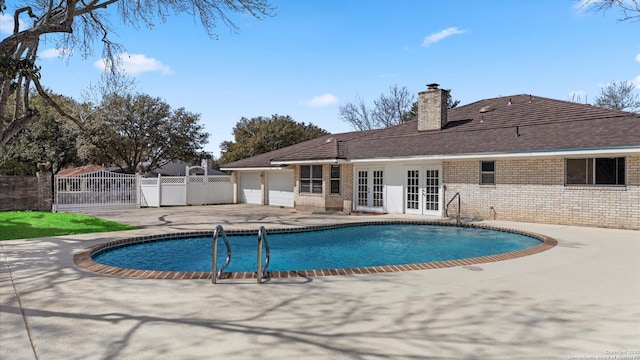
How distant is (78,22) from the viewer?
15.1m

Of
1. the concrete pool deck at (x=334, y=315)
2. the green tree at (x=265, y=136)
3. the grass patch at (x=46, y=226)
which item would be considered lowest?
the concrete pool deck at (x=334, y=315)

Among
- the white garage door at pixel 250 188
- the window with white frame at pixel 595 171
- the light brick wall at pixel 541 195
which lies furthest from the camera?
the white garage door at pixel 250 188

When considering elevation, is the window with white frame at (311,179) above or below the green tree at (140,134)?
below

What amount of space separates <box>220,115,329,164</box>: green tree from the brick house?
65.0ft

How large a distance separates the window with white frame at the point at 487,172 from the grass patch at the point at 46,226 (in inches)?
494

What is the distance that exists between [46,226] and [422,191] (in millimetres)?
13595

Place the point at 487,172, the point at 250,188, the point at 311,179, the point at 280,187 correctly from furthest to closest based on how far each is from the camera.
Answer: the point at 250,188, the point at 280,187, the point at 311,179, the point at 487,172

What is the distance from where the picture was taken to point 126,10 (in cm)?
1384

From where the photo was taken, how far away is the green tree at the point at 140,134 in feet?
93.9

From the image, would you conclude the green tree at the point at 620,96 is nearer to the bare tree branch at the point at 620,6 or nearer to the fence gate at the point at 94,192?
the bare tree branch at the point at 620,6

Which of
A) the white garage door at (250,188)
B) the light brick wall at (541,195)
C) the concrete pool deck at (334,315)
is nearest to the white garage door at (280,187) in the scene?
the white garage door at (250,188)

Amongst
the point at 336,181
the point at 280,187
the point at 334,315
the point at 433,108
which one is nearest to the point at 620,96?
the point at 433,108

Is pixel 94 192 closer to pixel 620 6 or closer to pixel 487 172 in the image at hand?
pixel 487 172

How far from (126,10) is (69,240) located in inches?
337
